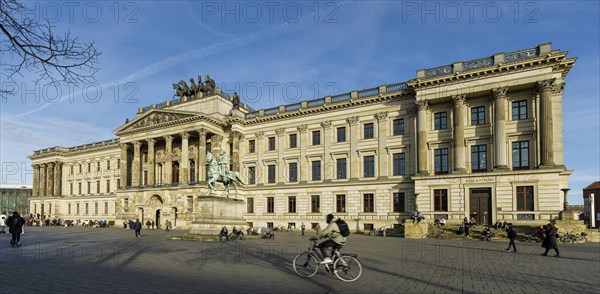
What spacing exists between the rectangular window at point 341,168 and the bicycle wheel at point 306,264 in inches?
1460

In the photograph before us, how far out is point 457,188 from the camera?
38938 mm

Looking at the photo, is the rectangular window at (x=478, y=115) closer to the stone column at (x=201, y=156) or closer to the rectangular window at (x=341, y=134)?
the rectangular window at (x=341, y=134)

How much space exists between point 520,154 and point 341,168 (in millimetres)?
19837

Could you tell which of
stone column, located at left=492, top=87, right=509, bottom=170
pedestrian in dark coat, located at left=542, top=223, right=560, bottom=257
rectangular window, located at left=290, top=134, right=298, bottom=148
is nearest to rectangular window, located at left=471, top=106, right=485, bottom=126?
stone column, located at left=492, top=87, right=509, bottom=170

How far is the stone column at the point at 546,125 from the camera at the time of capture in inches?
1390

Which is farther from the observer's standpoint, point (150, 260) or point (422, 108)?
point (422, 108)

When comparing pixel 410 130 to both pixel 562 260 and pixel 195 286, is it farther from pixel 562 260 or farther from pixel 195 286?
pixel 195 286

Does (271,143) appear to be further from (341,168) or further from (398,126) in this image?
(398,126)

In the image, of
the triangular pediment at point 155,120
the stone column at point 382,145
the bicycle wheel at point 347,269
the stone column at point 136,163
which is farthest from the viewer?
the stone column at point 136,163

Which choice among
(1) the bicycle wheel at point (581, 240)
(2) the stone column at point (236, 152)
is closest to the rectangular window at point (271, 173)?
(2) the stone column at point (236, 152)

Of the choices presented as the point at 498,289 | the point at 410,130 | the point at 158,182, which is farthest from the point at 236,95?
the point at 498,289

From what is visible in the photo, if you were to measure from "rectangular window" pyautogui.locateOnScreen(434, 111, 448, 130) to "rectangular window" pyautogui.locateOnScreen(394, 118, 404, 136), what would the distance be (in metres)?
3.86

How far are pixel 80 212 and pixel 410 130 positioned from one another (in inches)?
2794

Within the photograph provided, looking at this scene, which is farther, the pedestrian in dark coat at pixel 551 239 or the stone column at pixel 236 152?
the stone column at pixel 236 152
